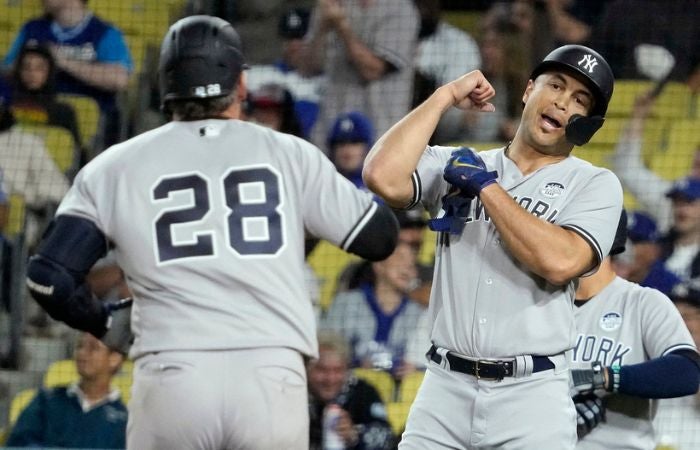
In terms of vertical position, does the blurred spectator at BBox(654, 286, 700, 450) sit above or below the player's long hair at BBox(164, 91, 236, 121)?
below

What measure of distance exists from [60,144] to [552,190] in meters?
4.35

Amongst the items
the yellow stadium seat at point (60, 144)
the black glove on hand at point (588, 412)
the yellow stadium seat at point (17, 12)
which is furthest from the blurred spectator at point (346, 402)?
the yellow stadium seat at point (17, 12)

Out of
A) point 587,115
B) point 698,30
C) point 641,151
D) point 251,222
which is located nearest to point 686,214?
point 641,151

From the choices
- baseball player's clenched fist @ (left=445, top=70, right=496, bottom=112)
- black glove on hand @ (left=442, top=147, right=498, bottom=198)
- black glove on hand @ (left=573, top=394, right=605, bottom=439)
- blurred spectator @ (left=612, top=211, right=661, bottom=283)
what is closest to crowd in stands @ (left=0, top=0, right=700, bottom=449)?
blurred spectator @ (left=612, top=211, right=661, bottom=283)

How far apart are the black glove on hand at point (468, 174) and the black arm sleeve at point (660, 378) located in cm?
83

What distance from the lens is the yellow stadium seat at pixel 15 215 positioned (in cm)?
657

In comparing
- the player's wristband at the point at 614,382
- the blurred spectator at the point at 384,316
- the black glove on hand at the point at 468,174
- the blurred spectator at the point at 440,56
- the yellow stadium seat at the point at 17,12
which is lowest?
the blurred spectator at the point at 384,316

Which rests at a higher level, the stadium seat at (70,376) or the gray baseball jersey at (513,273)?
the gray baseball jersey at (513,273)

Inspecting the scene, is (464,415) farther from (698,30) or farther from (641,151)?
(698,30)

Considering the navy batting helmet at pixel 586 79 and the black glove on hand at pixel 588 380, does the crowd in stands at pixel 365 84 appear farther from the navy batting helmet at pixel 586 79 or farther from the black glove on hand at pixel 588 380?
the navy batting helmet at pixel 586 79

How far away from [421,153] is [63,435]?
2.96 meters

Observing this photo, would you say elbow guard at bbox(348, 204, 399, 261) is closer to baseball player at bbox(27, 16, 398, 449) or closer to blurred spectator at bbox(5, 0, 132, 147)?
baseball player at bbox(27, 16, 398, 449)

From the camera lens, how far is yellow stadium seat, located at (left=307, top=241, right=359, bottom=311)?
6.39m

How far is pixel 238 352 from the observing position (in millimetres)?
2688
